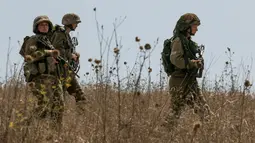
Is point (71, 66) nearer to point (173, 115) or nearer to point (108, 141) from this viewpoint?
point (173, 115)

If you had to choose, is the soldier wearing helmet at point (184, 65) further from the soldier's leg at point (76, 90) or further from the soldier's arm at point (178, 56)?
the soldier's leg at point (76, 90)

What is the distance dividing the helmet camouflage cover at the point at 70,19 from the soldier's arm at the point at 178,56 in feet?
4.38

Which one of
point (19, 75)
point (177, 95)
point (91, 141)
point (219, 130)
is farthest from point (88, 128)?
point (177, 95)

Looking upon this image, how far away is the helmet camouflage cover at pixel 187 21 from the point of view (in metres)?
4.91

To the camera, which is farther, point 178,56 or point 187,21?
point 187,21

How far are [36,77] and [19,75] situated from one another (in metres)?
1.61

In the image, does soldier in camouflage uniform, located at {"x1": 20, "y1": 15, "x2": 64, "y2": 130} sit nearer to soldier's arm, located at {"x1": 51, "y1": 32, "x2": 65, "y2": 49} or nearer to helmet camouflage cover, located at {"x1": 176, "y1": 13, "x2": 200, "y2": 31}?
soldier's arm, located at {"x1": 51, "y1": 32, "x2": 65, "y2": 49}

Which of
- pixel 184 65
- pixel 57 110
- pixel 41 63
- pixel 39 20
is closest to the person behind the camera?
pixel 57 110

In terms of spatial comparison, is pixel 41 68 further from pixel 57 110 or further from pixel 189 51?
pixel 189 51

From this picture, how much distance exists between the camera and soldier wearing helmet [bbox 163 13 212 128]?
4785 millimetres

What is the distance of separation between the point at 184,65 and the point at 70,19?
1.54 m

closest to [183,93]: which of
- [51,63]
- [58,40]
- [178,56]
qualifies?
[178,56]

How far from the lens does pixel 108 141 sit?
3.45 meters

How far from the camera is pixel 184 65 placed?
188 inches
